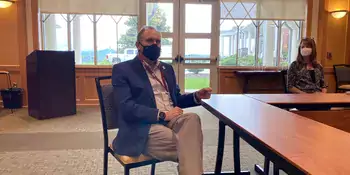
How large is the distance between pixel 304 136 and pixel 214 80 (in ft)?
15.7

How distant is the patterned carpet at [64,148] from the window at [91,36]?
4.95 feet

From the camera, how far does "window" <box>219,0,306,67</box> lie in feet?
18.9

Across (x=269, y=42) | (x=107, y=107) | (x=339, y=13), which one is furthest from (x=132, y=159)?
(x=339, y=13)

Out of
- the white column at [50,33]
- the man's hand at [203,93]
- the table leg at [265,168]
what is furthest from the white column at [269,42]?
the man's hand at [203,93]

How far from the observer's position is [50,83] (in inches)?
175

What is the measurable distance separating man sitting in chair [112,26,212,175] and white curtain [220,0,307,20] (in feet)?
13.5

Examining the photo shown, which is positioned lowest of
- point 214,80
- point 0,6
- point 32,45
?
point 214,80

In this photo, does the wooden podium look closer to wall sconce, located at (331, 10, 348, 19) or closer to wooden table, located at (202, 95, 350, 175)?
wooden table, located at (202, 95, 350, 175)

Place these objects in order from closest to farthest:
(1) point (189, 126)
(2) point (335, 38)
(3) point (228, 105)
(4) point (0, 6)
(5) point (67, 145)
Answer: (1) point (189, 126) < (3) point (228, 105) < (5) point (67, 145) < (4) point (0, 6) < (2) point (335, 38)

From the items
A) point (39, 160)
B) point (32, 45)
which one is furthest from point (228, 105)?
point (32, 45)

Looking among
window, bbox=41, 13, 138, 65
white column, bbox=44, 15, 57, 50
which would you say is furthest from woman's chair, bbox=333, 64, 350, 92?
white column, bbox=44, 15, 57, 50

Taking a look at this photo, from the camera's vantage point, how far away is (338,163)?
35.5 inches

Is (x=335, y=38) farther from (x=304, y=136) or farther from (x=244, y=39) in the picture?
(x=304, y=136)

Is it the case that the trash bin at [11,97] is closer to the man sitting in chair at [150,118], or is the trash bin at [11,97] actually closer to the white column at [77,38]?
the white column at [77,38]
